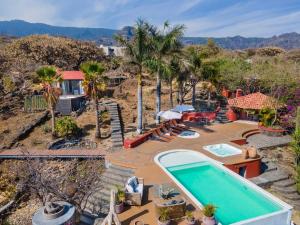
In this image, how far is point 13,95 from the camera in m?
32.3

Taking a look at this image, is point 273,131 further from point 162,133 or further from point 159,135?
point 159,135

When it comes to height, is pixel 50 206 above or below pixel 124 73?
below

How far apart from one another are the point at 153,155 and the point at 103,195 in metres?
4.99

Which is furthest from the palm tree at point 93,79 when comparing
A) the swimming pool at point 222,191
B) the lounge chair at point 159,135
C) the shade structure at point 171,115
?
the swimming pool at point 222,191

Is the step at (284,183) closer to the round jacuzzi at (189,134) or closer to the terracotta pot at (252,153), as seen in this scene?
the terracotta pot at (252,153)

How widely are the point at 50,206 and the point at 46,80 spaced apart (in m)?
13.6

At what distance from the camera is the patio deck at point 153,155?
38.2 ft

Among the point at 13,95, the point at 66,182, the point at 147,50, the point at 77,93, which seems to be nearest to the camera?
the point at 66,182

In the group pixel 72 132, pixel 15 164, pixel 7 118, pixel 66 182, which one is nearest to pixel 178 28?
pixel 72 132

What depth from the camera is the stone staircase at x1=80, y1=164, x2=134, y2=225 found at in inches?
491

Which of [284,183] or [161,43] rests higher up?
[161,43]

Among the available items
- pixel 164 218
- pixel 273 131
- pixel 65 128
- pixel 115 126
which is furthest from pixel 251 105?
pixel 164 218

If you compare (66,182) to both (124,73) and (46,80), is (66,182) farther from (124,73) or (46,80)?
(124,73)

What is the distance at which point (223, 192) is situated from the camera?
1426 cm
